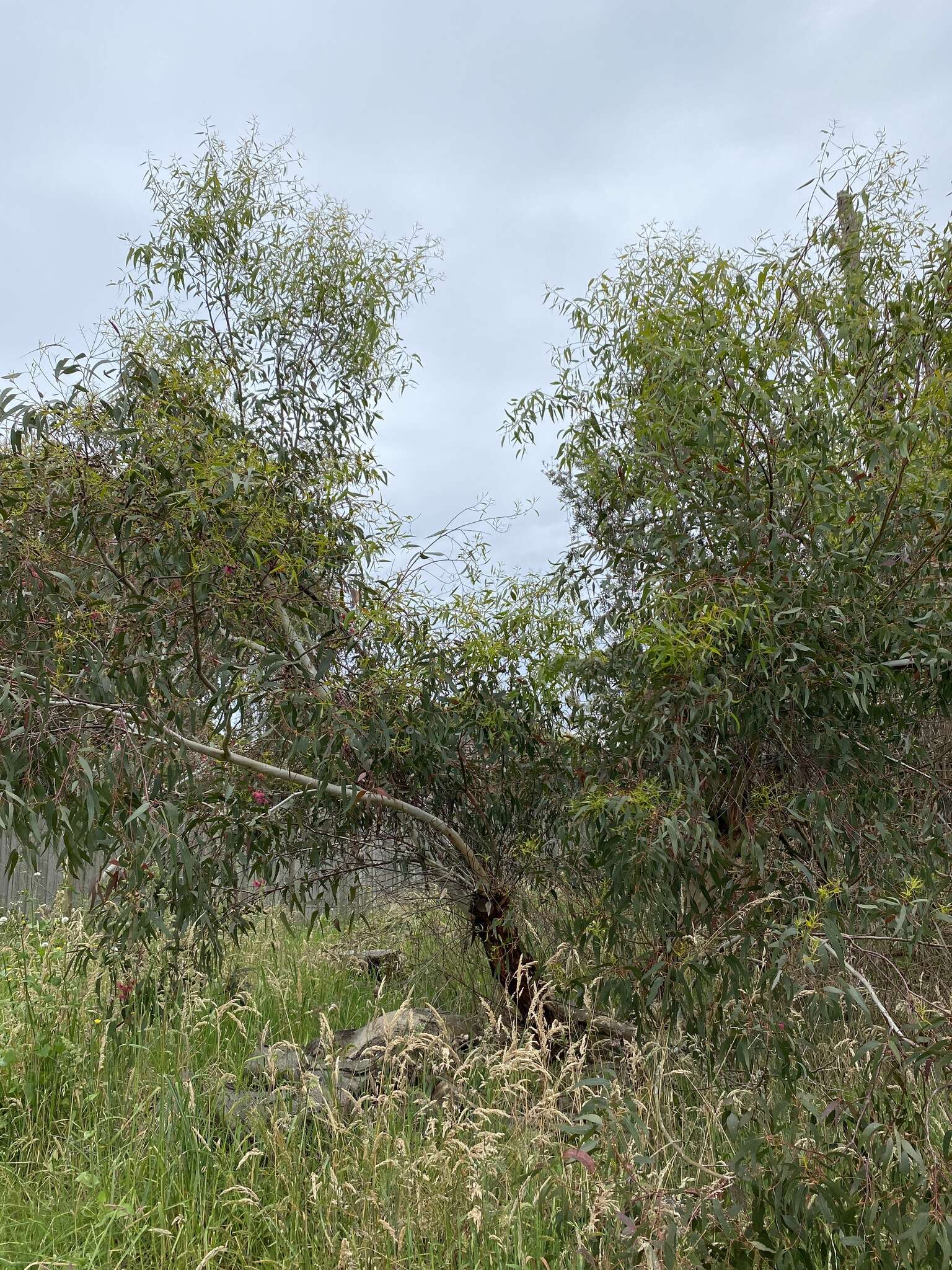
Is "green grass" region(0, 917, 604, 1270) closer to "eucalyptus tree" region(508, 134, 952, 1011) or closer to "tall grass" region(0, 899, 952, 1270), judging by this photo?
"tall grass" region(0, 899, 952, 1270)

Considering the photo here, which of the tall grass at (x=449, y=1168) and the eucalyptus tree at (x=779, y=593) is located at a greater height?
the eucalyptus tree at (x=779, y=593)

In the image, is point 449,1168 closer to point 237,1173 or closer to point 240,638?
point 237,1173

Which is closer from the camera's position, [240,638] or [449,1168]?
[449,1168]

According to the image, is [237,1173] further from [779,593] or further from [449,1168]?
[779,593]

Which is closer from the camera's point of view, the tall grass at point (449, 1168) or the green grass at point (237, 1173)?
the tall grass at point (449, 1168)

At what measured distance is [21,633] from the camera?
347 cm

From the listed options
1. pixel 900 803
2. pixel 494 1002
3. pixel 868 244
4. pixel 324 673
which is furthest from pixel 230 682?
pixel 868 244

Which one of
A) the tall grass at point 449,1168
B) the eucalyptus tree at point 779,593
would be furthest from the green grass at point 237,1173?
the eucalyptus tree at point 779,593

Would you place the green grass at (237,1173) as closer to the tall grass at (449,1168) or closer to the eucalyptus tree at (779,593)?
the tall grass at (449,1168)

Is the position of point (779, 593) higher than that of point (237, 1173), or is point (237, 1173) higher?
point (779, 593)

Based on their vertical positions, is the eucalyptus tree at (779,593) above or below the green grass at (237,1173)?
above

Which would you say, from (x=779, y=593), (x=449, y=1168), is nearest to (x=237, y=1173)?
(x=449, y=1168)

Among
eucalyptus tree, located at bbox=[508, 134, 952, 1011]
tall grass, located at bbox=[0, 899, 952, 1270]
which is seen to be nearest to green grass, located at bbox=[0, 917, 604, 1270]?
tall grass, located at bbox=[0, 899, 952, 1270]

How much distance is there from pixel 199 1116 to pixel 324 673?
1.52 metres
